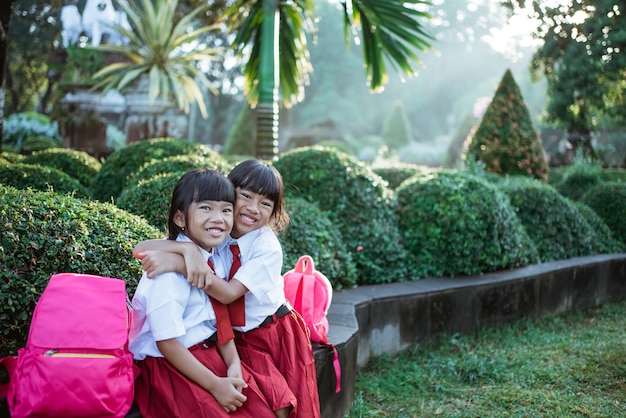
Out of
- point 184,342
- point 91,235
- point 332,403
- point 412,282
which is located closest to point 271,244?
point 184,342

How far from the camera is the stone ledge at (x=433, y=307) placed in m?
3.25

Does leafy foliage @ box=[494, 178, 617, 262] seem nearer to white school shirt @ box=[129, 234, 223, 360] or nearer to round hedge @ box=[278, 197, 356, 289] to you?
round hedge @ box=[278, 197, 356, 289]

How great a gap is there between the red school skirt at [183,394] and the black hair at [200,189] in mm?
513

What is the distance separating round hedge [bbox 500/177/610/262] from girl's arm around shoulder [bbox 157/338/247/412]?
451 cm

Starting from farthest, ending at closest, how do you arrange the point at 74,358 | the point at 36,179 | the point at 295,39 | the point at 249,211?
the point at 295,39 < the point at 36,179 < the point at 249,211 < the point at 74,358

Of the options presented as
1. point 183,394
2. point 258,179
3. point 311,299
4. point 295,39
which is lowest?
point 183,394

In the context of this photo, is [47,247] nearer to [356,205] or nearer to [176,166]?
[176,166]

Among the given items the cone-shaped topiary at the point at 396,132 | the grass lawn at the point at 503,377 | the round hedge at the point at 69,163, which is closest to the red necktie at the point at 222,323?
the grass lawn at the point at 503,377

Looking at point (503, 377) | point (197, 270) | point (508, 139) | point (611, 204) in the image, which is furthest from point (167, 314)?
point (508, 139)

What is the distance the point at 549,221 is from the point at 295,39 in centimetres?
369

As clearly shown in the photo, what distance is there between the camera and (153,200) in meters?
3.81

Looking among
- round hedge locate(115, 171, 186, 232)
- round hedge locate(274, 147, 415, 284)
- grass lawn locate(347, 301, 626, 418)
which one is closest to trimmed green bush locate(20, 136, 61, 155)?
round hedge locate(274, 147, 415, 284)

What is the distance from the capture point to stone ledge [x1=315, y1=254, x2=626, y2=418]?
3248 millimetres

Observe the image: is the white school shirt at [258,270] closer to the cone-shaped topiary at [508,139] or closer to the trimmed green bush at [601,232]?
the trimmed green bush at [601,232]
